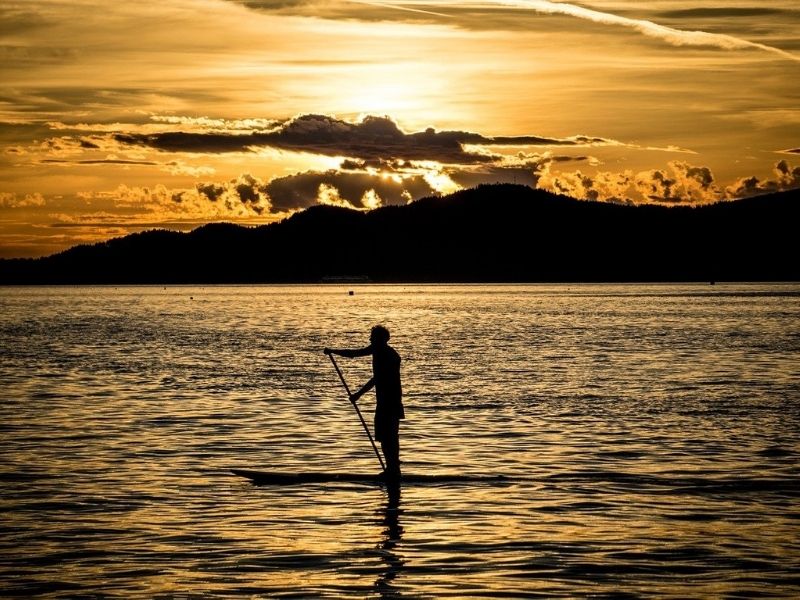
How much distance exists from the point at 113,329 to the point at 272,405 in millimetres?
70430

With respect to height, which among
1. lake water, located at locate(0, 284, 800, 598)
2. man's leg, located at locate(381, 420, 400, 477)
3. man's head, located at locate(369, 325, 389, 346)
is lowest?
lake water, located at locate(0, 284, 800, 598)

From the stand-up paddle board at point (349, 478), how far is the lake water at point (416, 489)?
419 mm

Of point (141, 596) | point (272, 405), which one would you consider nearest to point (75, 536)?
point (141, 596)

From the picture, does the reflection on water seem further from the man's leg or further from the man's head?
the man's head

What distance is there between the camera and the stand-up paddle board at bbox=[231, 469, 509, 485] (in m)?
21.4

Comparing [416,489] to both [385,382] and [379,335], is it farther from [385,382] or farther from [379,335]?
[379,335]

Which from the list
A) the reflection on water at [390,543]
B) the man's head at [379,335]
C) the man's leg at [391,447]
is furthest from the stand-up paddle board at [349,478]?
the man's head at [379,335]

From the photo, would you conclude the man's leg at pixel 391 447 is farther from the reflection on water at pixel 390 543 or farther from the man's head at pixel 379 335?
the man's head at pixel 379 335

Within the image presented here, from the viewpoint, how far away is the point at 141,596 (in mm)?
13680

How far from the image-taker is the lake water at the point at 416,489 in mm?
14633

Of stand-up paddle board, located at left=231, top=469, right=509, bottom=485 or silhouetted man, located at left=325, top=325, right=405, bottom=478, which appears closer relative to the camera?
silhouetted man, located at left=325, top=325, right=405, bottom=478

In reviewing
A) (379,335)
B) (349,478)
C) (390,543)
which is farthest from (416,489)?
(390,543)

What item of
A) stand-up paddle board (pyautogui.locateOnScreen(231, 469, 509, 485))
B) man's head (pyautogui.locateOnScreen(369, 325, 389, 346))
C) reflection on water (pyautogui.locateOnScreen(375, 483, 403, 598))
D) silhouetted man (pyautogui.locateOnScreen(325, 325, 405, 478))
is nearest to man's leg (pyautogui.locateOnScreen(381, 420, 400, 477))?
silhouetted man (pyautogui.locateOnScreen(325, 325, 405, 478))

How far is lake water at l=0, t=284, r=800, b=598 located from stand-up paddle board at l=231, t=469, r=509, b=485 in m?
0.42
